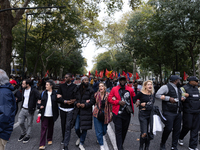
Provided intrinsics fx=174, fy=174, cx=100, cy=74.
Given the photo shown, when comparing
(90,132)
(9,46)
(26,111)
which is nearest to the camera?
(26,111)

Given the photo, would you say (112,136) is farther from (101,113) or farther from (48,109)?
(48,109)

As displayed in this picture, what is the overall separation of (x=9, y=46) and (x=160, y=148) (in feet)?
38.2

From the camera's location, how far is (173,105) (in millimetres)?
4160

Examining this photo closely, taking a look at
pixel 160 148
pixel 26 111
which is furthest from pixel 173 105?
pixel 26 111

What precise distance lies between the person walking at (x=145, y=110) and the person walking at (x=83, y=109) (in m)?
1.15

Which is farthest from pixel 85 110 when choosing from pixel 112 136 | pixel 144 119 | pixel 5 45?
pixel 5 45

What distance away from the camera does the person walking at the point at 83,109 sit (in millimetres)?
4270

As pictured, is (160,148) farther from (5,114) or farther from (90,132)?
(5,114)

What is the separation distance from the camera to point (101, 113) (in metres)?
4.27

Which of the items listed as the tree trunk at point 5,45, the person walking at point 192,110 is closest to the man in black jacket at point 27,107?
the person walking at point 192,110

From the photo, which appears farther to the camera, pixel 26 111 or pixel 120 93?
pixel 26 111

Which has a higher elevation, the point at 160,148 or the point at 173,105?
the point at 173,105

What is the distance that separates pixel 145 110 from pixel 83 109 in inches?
59.0

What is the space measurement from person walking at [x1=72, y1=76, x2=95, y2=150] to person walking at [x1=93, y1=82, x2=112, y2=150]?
0.15 meters
